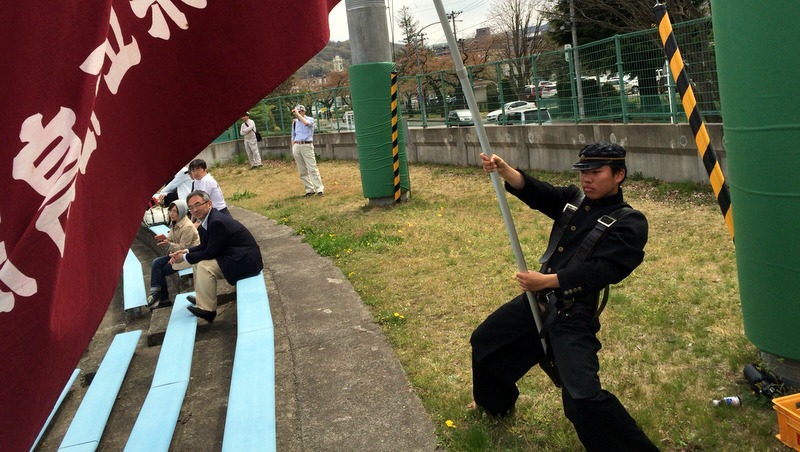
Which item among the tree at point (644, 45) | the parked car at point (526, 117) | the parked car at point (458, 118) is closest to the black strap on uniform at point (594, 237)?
the tree at point (644, 45)

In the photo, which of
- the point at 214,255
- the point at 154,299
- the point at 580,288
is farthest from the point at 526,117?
the point at 580,288

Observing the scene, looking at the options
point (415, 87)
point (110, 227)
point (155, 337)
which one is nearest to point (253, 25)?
point (110, 227)

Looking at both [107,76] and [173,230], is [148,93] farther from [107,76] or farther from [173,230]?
[173,230]

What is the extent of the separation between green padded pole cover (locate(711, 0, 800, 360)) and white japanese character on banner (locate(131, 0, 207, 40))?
305 centimetres

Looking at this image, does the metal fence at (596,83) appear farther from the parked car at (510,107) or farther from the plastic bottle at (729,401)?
the plastic bottle at (729,401)

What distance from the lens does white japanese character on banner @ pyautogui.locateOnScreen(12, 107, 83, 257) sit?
5.79 ft

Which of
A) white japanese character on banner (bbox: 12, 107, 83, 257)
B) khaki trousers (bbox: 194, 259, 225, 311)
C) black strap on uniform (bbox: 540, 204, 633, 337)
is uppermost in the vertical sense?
white japanese character on banner (bbox: 12, 107, 83, 257)

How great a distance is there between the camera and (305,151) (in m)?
15.7

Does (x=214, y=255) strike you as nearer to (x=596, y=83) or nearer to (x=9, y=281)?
(x=9, y=281)

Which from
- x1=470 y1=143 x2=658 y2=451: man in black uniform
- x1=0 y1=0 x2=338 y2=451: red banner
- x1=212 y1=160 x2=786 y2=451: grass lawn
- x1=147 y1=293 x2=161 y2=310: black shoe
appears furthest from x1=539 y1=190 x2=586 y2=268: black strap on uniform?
x1=147 y1=293 x2=161 y2=310: black shoe

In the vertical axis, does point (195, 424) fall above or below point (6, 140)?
below

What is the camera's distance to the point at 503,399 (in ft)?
15.2

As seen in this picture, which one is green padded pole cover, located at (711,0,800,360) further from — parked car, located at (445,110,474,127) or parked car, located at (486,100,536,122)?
parked car, located at (445,110,474,127)

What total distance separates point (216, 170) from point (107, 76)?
24.3 metres
